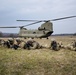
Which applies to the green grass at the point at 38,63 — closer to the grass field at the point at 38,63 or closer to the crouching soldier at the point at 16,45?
the grass field at the point at 38,63

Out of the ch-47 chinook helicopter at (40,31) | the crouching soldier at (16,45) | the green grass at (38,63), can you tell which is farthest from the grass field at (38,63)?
the ch-47 chinook helicopter at (40,31)

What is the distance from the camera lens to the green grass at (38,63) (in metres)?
9.92

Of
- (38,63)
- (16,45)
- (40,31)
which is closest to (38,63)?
(38,63)

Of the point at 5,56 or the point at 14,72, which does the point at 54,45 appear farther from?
the point at 14,72

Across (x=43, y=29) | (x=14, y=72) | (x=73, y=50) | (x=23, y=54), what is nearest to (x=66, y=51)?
(x=73, y=50)

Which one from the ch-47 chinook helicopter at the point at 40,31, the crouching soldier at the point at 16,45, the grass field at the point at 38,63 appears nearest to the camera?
the grass field at the point at 38,63

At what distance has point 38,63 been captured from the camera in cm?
1073

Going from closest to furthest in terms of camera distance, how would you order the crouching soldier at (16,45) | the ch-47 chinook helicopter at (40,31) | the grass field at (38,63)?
the grass field at (38,63) < the crouching soldier at (16,45) < the ch-47 chinook helicopter at (40,31)

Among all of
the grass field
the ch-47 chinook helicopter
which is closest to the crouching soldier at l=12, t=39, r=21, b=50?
the grass field

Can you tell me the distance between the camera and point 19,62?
10922mm

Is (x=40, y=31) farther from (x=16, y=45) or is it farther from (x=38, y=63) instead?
(x=38, y=63)

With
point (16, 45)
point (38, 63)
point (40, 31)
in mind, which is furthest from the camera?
point (40, 31)

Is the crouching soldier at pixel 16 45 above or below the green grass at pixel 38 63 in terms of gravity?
above

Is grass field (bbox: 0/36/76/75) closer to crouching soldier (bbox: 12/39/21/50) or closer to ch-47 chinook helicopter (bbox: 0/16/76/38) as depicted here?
crouching soldier (bbox: 12/39/21/50)
